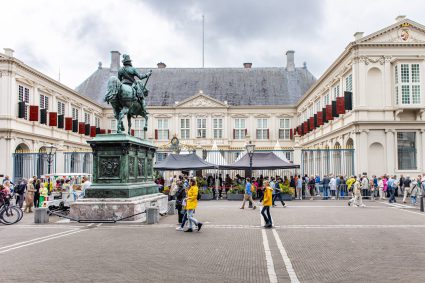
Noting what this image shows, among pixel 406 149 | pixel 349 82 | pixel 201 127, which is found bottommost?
pixel 406 149

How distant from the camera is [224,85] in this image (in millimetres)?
52812

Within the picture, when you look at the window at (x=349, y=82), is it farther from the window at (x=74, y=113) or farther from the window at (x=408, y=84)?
the window at (x=74, y=113)

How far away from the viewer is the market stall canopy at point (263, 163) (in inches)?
977

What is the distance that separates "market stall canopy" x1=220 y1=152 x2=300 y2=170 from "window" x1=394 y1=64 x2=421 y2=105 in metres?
9.00

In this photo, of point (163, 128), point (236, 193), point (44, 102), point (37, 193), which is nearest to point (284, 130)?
point (163, 128)

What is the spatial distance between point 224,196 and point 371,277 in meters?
20.7

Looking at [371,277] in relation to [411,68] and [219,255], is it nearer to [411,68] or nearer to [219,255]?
[219,255]

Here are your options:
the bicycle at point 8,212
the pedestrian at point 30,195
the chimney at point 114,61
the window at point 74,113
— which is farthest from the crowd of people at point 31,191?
the chimney at point 114,61

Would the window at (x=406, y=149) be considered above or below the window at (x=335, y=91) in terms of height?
below

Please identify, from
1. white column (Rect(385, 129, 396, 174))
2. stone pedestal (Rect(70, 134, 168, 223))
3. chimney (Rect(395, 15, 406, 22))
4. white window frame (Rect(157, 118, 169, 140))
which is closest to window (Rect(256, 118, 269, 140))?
white window frame (Rect(157, 118, 169, 140))

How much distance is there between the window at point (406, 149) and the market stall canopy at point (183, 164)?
41.5ft

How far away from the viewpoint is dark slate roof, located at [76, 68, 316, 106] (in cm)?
5103

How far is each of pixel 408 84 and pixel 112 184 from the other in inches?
867

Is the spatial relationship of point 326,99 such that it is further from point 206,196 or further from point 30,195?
point 30,195
